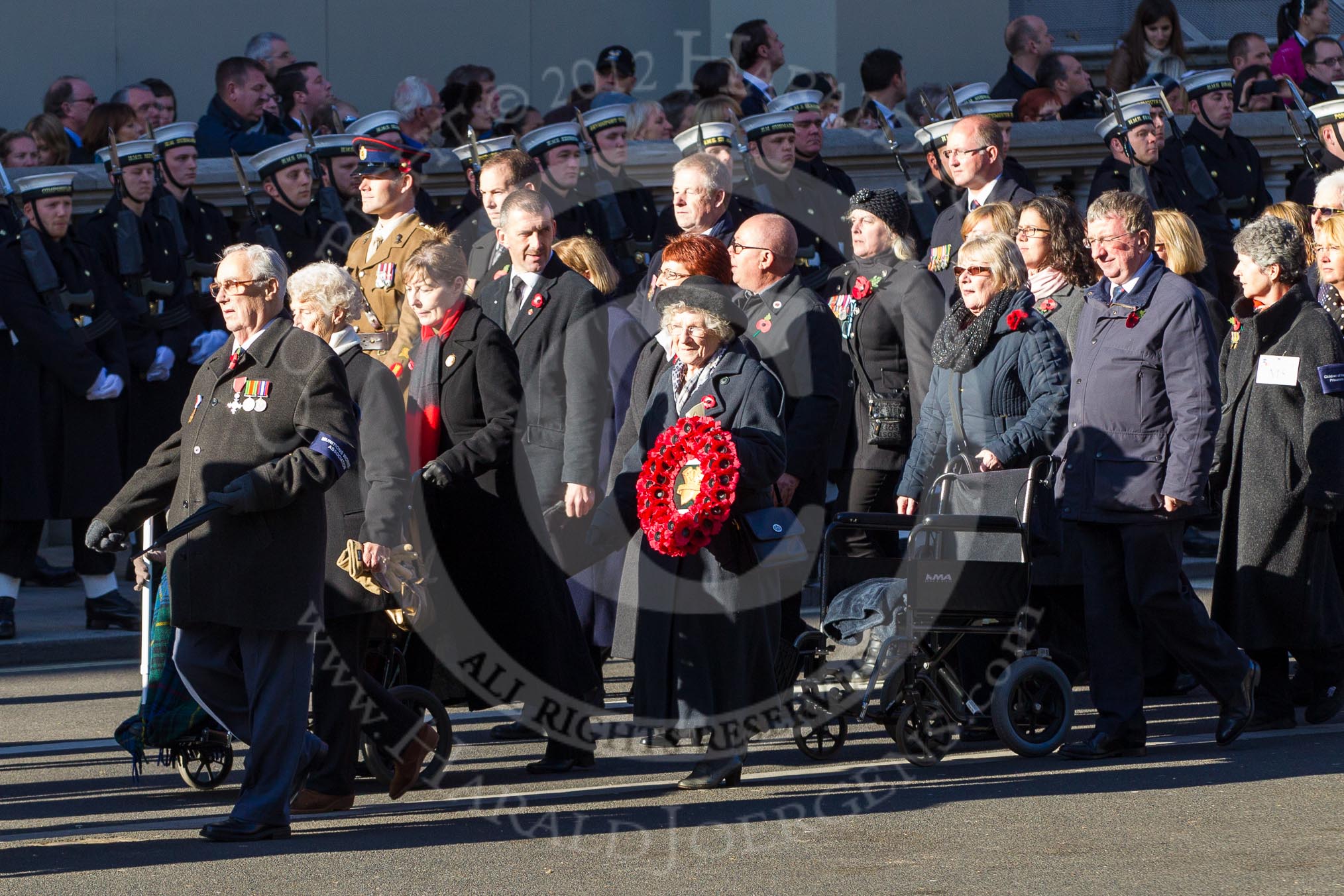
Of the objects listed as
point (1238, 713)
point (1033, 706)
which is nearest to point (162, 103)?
point (1033, 706)

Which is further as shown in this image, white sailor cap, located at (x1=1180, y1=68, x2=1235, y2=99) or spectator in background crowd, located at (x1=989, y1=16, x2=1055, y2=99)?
spectator in background crowd, located at (x1=989, y1=16, x2=1055, y2=99)

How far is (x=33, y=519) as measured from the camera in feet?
36.4

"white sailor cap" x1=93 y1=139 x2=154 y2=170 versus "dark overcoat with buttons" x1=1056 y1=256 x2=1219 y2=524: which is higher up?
"white sailor cap" x1=93 y1=139 x2=154 y2=170

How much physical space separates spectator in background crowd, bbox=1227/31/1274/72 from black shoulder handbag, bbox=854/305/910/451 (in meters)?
7.34

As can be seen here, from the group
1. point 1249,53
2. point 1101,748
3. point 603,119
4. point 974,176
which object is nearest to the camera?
point 1101,748

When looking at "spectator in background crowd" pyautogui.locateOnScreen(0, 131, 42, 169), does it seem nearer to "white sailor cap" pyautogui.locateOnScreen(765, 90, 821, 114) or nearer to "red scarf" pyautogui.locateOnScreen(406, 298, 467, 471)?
"white sailor cap" pyautogui.locateOnScreen(765, 90, 821, 114)

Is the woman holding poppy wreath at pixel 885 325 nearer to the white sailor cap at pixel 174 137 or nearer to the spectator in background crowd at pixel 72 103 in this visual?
the white sailor cap at pixel 174 137

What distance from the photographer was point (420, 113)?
45.3 ft

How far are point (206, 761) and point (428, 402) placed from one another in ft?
4.82

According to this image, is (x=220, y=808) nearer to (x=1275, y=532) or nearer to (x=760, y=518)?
(x=760, y=518)

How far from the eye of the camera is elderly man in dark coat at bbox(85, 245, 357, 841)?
650 cm

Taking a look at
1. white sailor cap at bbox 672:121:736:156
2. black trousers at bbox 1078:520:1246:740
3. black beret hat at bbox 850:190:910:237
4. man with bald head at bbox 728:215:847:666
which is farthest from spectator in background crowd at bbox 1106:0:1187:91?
black trousers at bbox 1078:520:1246:740

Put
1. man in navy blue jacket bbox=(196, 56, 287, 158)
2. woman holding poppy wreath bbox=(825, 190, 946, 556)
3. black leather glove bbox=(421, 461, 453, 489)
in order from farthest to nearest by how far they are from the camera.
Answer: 1. man in navy blue jacket bbox=(196, 56, 287, 158)
2. woman holding poppy wreath bbox=(825, 190, 946, 556)
3. black leather glove bbox=(421, 461, 453, 489)

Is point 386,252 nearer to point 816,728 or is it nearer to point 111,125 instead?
point 816,728
